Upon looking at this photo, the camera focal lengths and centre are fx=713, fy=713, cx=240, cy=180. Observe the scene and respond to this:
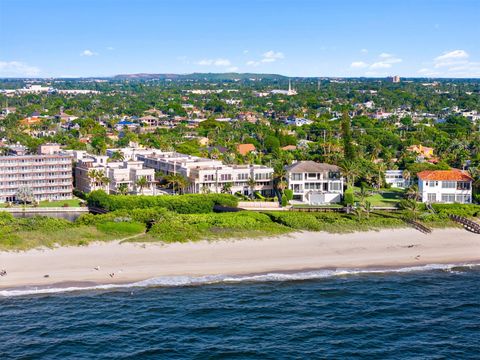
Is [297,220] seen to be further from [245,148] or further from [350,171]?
[245,148]

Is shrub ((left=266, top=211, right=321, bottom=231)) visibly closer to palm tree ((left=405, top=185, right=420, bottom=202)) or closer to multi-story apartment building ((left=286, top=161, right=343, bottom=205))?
multi-story apartment building ((left=286, top=161, right=343, bottom=205))

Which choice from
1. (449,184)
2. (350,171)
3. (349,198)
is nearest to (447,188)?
(449,184)

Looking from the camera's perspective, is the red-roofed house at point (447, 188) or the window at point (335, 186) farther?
the window at point (335, 186)

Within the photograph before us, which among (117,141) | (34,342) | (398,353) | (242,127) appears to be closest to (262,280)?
(398,353)

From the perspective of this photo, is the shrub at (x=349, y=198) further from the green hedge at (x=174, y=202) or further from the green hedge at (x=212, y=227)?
the green hedge at (x=212, y=227)

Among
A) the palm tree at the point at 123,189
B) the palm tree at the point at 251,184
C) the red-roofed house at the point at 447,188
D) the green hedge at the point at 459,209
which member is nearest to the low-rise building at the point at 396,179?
the red-roofed house at the point at 447,188
